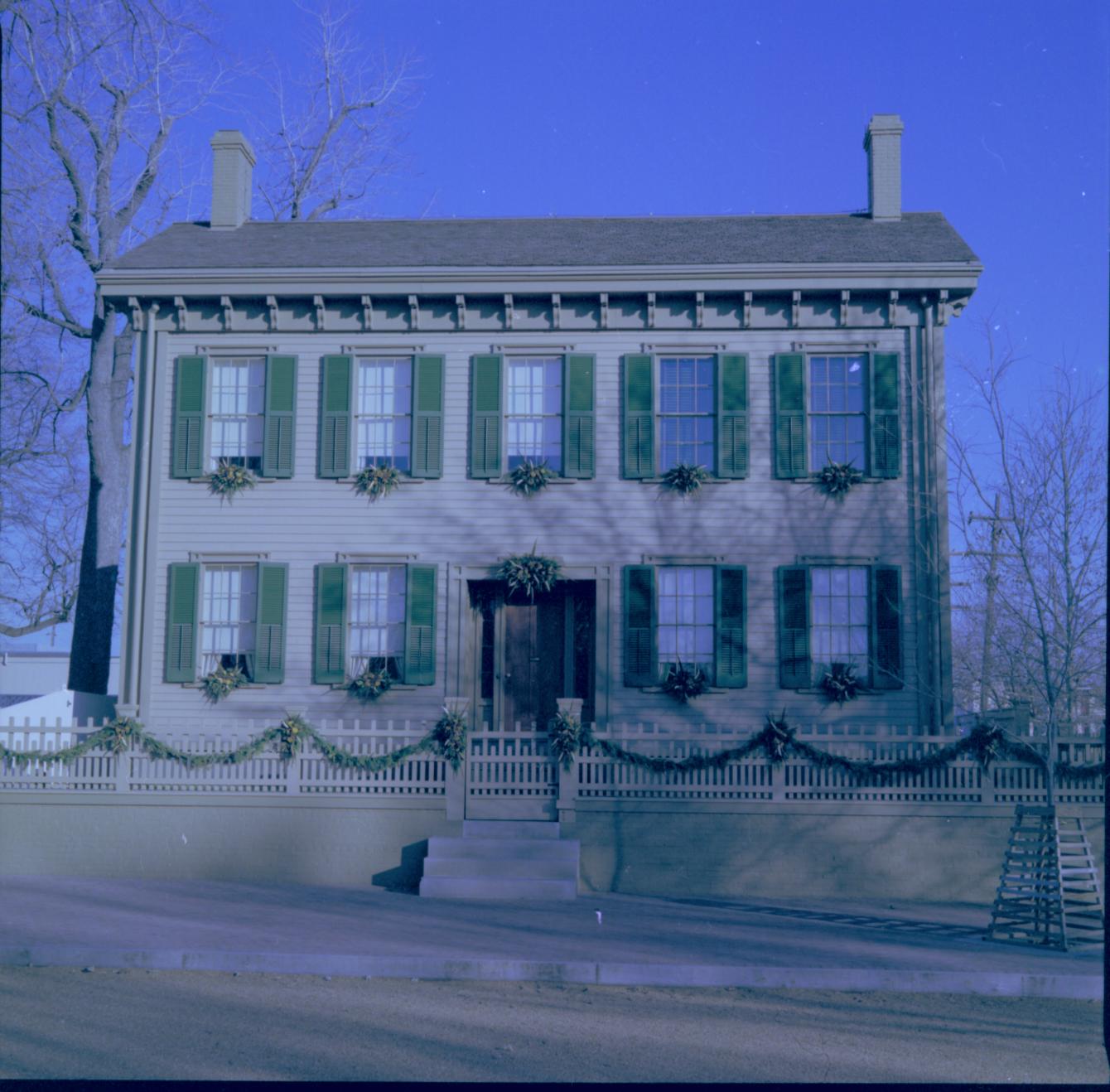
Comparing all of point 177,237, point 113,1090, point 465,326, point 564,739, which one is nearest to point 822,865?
point 564,739

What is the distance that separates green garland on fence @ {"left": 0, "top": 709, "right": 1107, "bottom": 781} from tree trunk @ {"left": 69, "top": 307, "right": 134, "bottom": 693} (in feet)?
22.3

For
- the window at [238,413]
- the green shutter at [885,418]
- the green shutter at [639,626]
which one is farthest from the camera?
the window at [238,413]

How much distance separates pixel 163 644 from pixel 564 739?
574cm

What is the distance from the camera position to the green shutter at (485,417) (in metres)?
16.4

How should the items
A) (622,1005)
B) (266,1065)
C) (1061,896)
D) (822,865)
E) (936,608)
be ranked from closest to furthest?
(266,1065), (622,1005), (1061,896), (822,865), (936,608)

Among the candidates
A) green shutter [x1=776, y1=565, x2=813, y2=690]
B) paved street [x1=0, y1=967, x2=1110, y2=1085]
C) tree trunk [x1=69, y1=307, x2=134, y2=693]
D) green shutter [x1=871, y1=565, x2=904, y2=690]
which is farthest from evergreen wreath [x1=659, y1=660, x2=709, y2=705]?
tree trunk [x1=69, y1=307, x2=134, y2=693]

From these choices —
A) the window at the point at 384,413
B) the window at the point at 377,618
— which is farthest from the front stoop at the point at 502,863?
the window at the point at 384,413

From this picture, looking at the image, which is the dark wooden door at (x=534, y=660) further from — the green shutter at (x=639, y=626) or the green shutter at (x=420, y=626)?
the green shutter at (x=420, y=626)

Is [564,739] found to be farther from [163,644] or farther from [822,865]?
[163,644]

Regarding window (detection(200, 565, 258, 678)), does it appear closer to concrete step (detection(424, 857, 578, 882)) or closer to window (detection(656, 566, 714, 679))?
concrete step (detection(424, 857, 578, 882))

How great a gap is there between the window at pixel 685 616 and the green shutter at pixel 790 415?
66.0 inches

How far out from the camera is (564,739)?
13.9 metres

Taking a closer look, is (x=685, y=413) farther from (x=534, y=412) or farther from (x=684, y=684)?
(x=684, y=684)

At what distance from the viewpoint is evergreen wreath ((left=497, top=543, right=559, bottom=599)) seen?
1594cm
